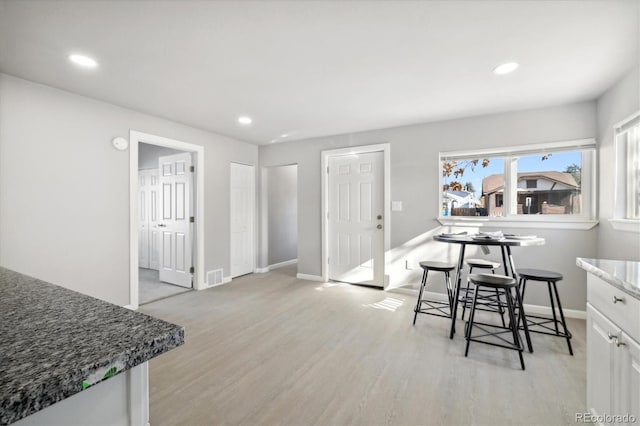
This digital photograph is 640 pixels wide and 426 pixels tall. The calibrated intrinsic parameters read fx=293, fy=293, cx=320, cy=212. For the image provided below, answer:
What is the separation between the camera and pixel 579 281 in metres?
3.25

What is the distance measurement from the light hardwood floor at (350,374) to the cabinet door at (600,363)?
1.07 feet

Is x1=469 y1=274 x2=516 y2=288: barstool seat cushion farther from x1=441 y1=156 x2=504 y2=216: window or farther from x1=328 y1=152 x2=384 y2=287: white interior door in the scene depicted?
x1=328 y1=152 x2=384 y2=287: white interior door

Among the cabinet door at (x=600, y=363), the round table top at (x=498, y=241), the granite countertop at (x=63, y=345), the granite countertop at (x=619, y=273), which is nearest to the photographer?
the granite countertop at (x=63, y=345)

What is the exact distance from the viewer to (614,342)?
1296 mm

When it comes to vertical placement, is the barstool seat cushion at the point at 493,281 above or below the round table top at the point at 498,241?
below

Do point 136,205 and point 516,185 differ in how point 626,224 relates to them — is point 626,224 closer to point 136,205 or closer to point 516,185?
point 516,185

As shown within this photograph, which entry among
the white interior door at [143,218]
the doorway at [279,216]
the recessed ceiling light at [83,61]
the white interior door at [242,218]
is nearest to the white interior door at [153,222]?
the white interior door at [143,218]

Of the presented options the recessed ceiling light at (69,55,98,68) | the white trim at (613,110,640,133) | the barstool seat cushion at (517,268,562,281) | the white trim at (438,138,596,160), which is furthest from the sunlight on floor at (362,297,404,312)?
the recessed ceiling light at (69,55,98,68)

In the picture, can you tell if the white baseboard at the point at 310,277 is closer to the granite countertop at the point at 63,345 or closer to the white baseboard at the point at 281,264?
the white baseboard at the point at 281,264

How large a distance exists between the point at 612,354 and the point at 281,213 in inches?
209

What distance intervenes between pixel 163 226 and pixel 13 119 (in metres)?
2.35

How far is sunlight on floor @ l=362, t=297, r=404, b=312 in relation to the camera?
3613 millimetres

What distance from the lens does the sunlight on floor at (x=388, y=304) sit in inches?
142

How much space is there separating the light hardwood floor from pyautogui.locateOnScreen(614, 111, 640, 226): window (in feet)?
4.04
